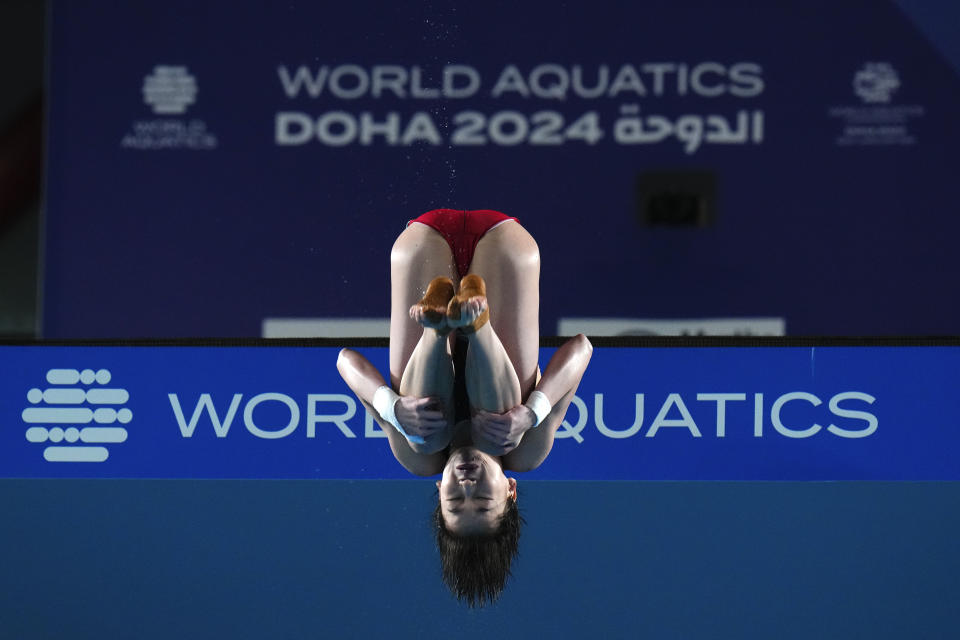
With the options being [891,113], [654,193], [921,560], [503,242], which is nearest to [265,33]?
[654,193]

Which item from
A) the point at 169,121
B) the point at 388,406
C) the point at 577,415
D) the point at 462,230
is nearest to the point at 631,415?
the point at 577,415

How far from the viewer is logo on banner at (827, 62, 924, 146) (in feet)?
16.4

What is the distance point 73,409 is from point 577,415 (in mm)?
1793

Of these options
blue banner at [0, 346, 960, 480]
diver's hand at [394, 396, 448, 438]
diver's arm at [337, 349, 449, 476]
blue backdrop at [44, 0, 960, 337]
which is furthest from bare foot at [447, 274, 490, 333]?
blue backdrop at [44, 0, 960, 337]

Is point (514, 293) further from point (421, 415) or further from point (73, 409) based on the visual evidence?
point (73, 409)

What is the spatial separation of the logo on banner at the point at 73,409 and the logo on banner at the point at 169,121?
143cm

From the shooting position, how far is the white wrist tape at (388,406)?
320 centimetres

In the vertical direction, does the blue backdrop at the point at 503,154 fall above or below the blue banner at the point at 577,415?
above

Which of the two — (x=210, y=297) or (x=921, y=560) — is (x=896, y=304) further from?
(x=210, y=297)

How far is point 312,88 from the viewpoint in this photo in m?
5.15

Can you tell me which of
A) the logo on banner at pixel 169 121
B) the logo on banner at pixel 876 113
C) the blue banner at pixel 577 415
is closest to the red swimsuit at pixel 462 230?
the blue banner at pixel 577 415

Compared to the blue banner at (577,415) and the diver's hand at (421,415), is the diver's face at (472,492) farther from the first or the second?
the blue banner at (577,415)

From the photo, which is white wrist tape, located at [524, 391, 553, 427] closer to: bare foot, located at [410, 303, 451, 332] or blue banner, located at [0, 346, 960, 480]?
bare foot, located at [410, 303, 451, 332]

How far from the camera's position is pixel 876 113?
500 centimetres
